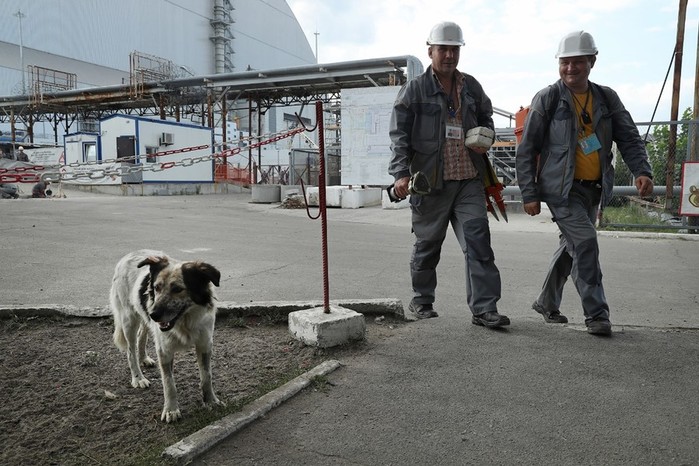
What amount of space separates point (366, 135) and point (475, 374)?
17.9 m

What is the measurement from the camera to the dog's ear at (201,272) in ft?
9.51

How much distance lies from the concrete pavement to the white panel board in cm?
1232

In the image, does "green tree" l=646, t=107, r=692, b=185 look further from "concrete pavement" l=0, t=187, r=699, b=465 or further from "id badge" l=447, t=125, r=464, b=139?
"id badge" l=447, t=125, r=464, b=139

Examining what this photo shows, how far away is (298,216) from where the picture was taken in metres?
16.0

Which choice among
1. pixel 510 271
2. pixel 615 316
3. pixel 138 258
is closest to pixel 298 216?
pixel 510 271

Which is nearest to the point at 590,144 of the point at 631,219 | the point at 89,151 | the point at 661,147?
the point at 631,219

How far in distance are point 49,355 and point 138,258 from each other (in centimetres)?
109

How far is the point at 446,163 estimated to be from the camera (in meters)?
4.53

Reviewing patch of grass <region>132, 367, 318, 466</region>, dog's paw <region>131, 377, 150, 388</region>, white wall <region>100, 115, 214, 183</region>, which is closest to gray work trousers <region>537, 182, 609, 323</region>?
patch of grass <region>132, 367, 318, 466</region>

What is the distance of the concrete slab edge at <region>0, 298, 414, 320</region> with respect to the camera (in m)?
4.62

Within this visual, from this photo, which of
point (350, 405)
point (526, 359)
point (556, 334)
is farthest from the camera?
point (556, 334)

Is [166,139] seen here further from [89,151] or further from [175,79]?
[89,151]

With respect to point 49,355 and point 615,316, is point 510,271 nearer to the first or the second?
point 615,316

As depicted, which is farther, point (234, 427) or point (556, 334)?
point (556, 334)
